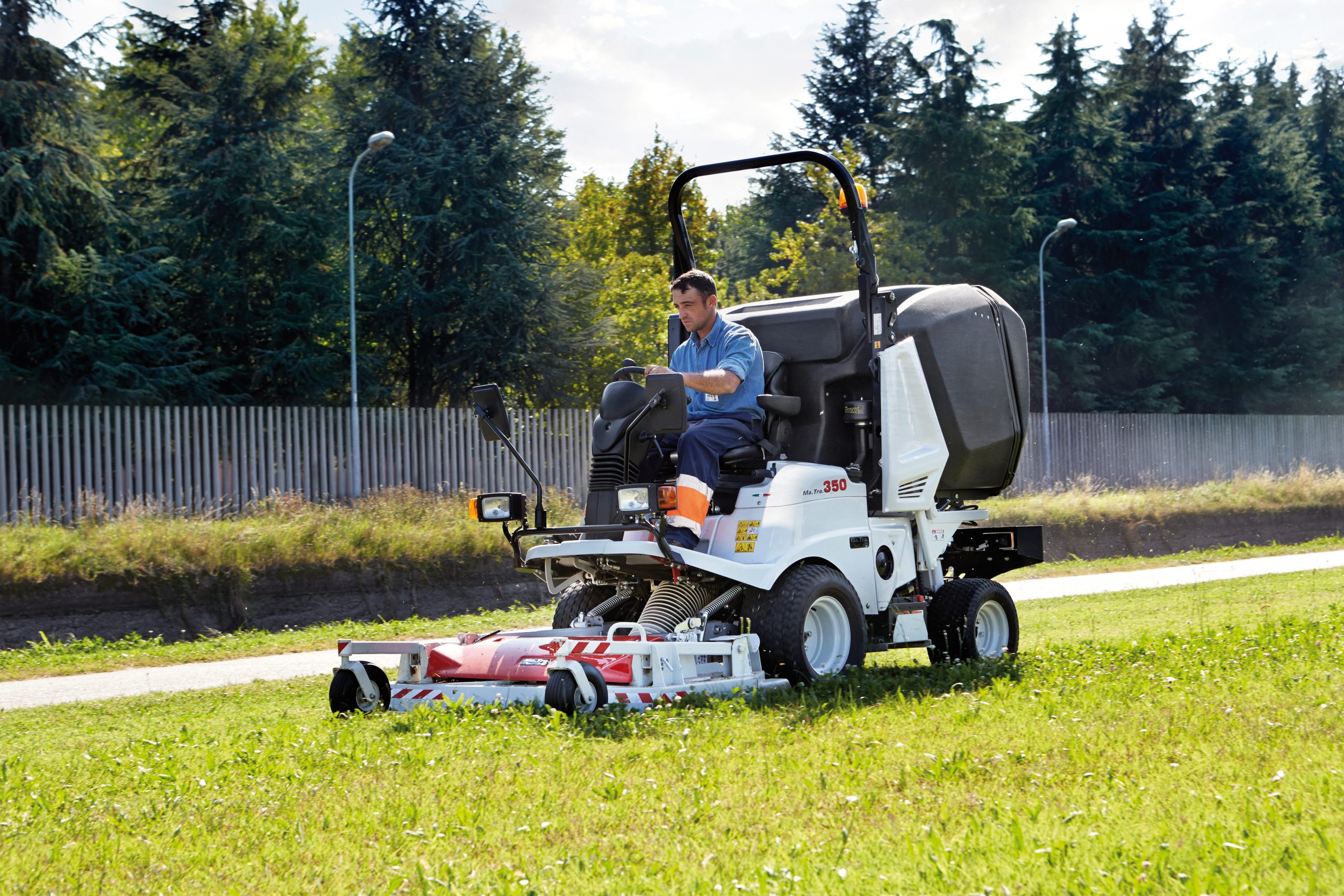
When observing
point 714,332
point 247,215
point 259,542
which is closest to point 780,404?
point 714,332

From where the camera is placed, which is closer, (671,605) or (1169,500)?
(671,605)

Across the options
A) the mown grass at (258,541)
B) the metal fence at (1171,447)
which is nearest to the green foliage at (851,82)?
the metal fence at (1171,447)

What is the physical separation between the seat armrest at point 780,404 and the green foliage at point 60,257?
18.0m

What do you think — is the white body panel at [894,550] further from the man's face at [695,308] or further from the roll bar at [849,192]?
the man's face at [695,308]

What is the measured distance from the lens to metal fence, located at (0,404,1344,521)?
1836 centimetres

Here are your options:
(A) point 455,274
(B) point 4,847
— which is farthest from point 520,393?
(B) point 4,847

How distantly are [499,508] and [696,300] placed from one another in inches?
67.8

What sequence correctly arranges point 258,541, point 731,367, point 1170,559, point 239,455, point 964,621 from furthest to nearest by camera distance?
point 1170,559 < point 239,455 < point 258,541 < point 964,621 < point 731,367

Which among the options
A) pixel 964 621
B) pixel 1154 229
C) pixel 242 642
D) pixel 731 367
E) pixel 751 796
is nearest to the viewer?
pixel 751 796

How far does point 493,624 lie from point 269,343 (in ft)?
48.3

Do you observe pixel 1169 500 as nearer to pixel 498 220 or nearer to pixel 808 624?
pixel 498 220

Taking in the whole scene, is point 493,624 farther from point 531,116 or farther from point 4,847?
point 531,116

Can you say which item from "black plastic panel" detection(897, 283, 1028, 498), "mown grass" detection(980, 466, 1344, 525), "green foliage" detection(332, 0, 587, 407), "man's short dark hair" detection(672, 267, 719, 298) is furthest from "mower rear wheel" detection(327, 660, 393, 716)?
"green foliage" detection(332, 0, 587, 407)

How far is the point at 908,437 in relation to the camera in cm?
868
